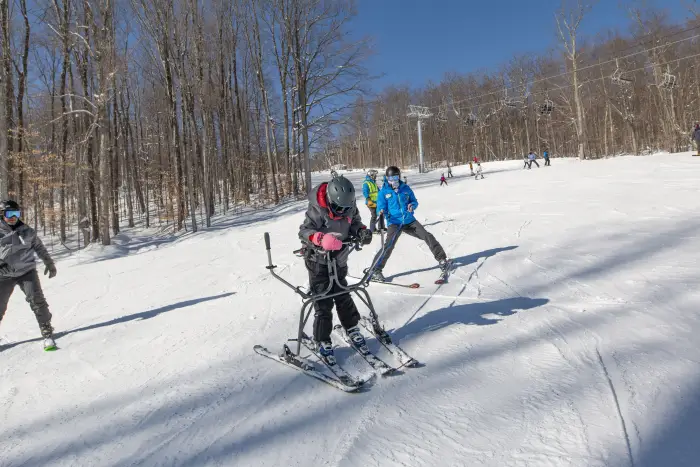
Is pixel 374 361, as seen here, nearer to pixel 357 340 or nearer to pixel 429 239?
pixel 357 340

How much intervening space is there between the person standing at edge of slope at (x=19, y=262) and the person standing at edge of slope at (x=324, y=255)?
378 centimetres

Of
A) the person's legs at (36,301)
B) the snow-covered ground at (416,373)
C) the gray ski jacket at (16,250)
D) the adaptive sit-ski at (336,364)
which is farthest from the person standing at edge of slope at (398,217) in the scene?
the gray ski jacket at (16,250)

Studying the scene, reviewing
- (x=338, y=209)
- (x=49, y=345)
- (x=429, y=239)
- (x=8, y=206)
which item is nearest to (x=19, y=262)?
(x=8, y=206)

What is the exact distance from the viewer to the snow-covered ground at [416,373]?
8.41 feet

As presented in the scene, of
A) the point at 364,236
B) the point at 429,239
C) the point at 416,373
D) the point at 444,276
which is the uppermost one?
the point at 364,236

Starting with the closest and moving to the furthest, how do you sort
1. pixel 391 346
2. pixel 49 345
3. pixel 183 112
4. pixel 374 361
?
pixel 374 361 → pixel 391 346 → pixel 49 345 → pixel 183 112

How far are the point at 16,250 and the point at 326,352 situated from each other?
4356mm

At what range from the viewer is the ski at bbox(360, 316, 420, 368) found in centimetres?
361

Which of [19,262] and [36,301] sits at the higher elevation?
[19,262]

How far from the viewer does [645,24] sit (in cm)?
3541

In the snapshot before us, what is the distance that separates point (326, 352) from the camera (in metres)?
3.75

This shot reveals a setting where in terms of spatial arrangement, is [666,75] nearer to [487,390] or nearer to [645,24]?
[645,24]

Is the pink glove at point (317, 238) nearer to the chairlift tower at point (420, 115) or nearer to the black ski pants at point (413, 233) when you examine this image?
the black ski pants at point (413, 233)

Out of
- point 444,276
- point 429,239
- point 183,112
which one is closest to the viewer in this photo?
Result: point 444,276
